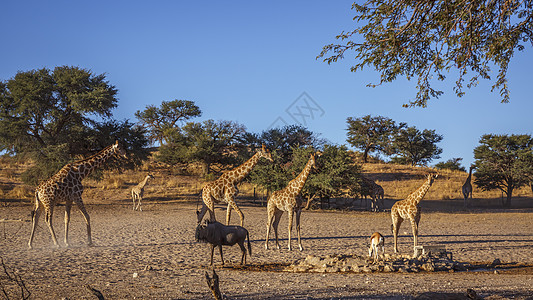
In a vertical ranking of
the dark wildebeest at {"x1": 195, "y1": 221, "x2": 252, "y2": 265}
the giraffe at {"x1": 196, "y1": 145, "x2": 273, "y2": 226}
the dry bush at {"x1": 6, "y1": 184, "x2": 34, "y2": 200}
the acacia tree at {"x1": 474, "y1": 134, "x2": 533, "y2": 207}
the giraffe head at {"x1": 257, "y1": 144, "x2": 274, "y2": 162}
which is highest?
the acacia tree at {"x1": 474, "y1": 134, "x2": 533, "y2": 207}

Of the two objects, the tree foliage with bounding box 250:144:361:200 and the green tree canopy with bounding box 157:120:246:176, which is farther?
the green tree canopy with bounding box 157:120:246:176

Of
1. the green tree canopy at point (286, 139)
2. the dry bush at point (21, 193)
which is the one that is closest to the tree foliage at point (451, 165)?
the green tree canopy at point (286, 139)

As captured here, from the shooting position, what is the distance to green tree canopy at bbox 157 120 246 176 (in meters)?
37.8

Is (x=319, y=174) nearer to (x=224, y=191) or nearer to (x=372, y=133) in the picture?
(x=224, y=191)

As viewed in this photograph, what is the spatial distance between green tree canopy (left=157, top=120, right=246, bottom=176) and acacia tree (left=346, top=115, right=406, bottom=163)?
89.1ft

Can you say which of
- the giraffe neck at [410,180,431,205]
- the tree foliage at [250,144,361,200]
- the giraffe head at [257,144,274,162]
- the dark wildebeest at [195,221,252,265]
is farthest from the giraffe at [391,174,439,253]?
the tree foliage at [250,144,361,200]

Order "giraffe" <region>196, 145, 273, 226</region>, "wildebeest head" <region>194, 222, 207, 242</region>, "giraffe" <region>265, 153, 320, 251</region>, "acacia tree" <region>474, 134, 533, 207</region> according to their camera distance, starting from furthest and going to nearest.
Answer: "acacia tree" <region>474, 134, 533, 207</region>
"giraffe" <region>196, 145, 273, 226</region>
"giraffe" <region>265, 153, 320, 251</region>
"wildebeest head" <region>194, 222, 207, 242</region>

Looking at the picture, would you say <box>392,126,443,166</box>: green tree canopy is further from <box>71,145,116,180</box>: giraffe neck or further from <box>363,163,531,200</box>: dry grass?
<box>71,145,116,180</box>: giraffe neck

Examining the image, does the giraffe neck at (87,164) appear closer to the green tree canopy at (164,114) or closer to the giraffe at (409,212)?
the giraffe at (409,212)

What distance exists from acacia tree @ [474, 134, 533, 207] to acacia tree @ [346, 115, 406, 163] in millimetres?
15945

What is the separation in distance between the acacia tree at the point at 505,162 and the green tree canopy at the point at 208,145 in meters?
24.2

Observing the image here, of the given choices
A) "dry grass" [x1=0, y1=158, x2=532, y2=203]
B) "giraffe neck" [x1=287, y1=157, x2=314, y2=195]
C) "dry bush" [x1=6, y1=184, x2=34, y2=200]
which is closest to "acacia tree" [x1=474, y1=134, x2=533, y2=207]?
"dry grass" [x1=0, y1=158, x2=532, y2=203]

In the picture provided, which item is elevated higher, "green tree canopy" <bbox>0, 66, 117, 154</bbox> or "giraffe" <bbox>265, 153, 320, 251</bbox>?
"green tree canopy" <bbox>0, 66, 117, 154</bbox>

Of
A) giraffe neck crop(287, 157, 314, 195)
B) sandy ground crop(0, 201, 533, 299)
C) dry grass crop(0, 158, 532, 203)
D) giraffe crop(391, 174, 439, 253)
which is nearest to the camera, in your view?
sandy ground crop(0, 201, 533, 299)
